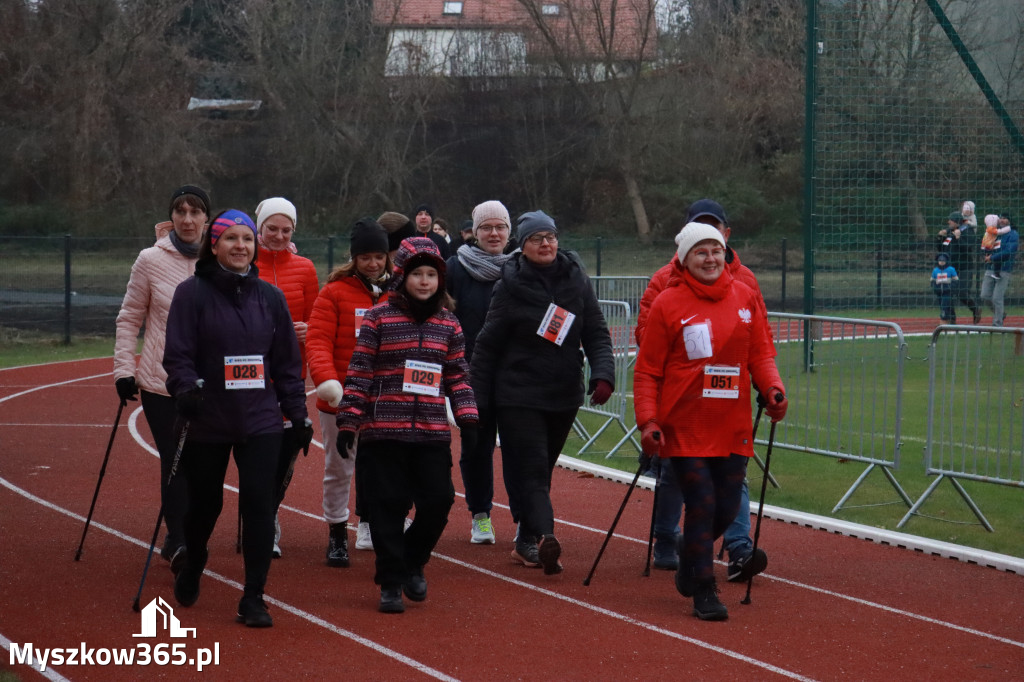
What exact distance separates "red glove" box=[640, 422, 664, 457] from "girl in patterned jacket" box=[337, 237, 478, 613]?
2.89 feet

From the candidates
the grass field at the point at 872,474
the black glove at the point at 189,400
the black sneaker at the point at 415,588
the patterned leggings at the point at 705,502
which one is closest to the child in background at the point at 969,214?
the grass field at the point at 872,474

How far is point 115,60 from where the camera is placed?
110 ft

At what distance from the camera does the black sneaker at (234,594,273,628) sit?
19.5ft

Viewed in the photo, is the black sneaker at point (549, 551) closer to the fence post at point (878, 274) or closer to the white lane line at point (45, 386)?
the white lane line at point (45, 386)

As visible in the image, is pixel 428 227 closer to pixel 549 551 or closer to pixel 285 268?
pixel 285 268

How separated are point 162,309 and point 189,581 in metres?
1.66

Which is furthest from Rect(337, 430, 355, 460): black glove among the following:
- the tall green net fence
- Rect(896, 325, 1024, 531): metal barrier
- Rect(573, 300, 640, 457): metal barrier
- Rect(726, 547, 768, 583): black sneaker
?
the tall green net fence

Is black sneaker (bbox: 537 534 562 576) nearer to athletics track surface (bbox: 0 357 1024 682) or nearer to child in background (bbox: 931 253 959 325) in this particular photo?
athletics track surface (bbox: 0 357 1024 682)

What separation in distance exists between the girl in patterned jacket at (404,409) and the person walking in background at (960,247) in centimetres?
1308

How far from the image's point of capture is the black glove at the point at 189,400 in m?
5.77

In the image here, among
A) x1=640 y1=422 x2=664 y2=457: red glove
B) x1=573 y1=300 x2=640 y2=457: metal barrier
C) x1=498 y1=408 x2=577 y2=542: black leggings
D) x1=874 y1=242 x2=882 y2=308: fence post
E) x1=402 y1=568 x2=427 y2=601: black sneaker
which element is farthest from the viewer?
x1=874 y1=242 x2=882 y2=308: fence post

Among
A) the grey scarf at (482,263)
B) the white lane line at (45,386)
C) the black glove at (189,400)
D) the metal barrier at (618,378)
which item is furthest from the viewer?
the white lane line at (45,386)

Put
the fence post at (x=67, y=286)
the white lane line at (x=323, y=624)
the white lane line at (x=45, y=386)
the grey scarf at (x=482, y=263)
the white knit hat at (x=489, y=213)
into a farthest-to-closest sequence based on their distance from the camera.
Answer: the fence post at (x=67, y=286), the white lane line at (x=45, y=386), the grey scarf at (x=482, y=263), the white knit hat at (x=489, y=213), the white lane line at (x=323, y=624)

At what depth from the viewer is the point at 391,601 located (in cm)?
631
